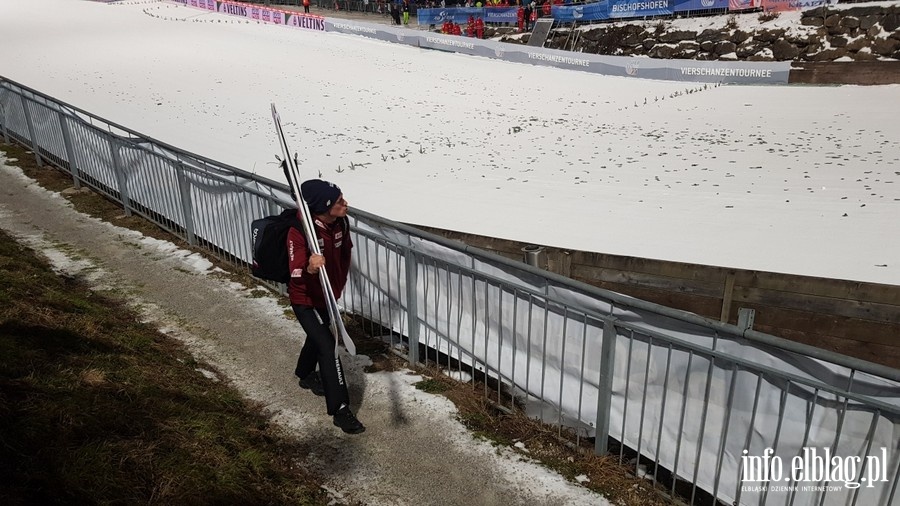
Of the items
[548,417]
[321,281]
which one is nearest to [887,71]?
[548,417]

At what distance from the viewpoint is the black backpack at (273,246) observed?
448cm

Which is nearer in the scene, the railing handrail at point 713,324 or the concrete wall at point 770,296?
the railing handrail at point 713,324

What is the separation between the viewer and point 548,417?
16.2 feet

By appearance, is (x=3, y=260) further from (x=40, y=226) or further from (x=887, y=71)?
(x=887, y=71)

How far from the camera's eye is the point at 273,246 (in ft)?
14.7

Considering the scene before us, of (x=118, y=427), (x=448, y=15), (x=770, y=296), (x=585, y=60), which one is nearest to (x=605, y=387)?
(x=118, y=427)

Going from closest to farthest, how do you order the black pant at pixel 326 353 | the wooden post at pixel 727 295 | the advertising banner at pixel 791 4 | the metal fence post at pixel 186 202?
the black pant at pixel 326 353 < the wooden post at pixel 727 295 < the metal fence post at pixel 186 202 < the advertising banner at pixel 791 4

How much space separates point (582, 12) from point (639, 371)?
30679 millimetres

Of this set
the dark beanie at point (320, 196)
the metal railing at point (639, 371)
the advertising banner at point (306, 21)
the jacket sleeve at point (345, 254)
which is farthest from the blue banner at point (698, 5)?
the dark beanie at point (320, 196)

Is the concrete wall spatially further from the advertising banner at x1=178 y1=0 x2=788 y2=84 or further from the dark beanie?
the advertising banner at x1=178 y1=0 x2=788 y2=84

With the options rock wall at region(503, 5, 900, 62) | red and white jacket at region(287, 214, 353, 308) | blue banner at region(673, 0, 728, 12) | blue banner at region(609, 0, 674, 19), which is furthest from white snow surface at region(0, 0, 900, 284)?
blue banner at region(673, 0, 728, 12)

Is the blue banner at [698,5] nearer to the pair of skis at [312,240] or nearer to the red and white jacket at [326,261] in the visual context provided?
the red and white jacket at [326,261]

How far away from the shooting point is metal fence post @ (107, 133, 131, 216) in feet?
31.9

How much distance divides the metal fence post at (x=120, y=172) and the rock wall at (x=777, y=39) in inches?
920
